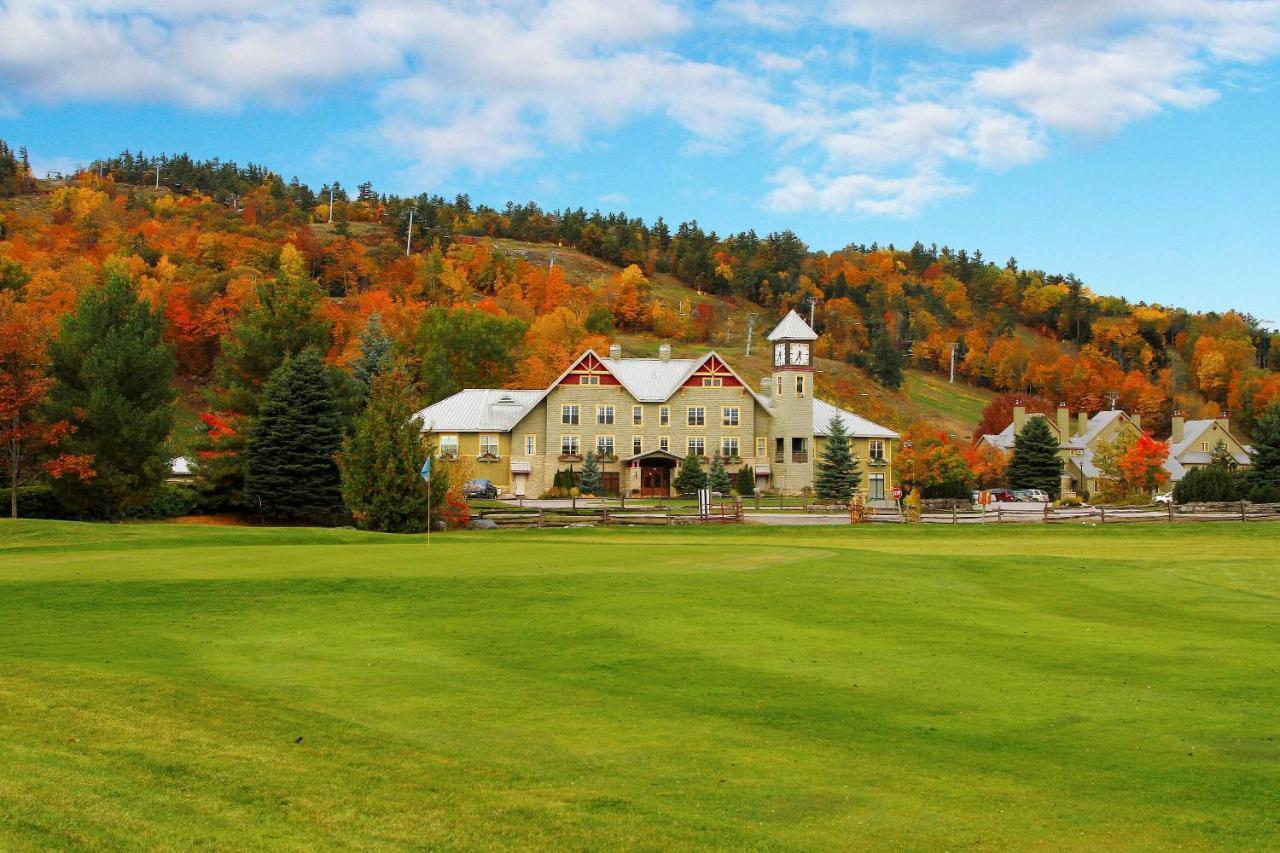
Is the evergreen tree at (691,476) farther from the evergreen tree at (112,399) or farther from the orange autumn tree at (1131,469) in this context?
the evergreen tree at (112,399)

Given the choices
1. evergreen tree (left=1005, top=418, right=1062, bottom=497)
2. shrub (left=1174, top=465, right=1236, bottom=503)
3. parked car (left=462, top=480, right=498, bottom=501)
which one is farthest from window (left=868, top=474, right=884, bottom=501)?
parked car (left=462, top=480, right=498, bottom=501)

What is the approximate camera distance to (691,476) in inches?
3095

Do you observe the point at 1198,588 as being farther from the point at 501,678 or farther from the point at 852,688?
the point at 501,678

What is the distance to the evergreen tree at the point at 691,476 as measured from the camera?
257 ft

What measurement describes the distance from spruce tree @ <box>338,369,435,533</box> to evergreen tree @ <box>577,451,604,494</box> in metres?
37.9

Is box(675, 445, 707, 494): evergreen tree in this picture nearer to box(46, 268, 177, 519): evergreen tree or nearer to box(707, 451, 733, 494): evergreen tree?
box(707, 451, 733, 494): evergreen tree

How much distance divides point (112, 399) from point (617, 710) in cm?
4110

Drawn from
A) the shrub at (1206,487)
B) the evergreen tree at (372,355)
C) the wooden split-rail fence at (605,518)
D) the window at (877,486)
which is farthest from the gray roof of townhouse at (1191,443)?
the wooden split-rail fence at (605,518)

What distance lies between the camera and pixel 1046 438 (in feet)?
293

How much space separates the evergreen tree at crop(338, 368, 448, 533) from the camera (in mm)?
41812

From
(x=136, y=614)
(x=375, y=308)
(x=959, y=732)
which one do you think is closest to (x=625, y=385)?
(x=375, y=308)

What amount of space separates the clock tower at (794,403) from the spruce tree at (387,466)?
4375 cm

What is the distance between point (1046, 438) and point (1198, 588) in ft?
214

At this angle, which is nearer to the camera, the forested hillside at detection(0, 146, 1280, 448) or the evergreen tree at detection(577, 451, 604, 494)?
the evergreen tree at detection(577, 451, 604, 494)
